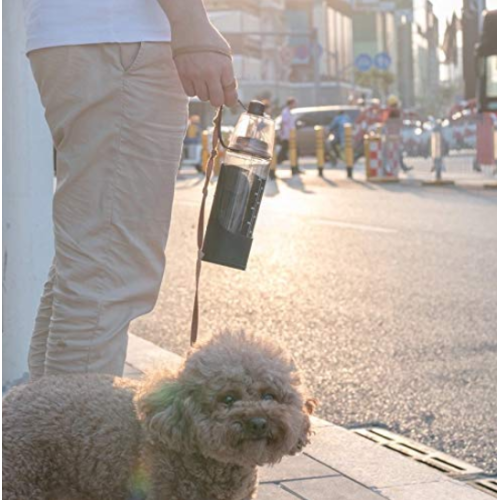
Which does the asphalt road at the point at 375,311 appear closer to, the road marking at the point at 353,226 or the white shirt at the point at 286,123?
the road marking at the point at 353,226

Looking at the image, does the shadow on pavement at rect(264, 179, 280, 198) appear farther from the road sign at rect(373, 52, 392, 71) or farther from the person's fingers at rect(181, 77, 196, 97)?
the road sign at rect(373, 52, 392, 71)

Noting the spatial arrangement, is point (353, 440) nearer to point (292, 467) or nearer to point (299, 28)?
point (292, 467)

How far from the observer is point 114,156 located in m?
3.28

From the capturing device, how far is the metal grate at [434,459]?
4.12 m

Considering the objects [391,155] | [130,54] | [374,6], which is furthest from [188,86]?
[374,6]

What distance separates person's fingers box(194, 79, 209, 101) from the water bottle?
0.25 metres

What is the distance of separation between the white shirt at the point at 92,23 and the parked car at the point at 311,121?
3528cm

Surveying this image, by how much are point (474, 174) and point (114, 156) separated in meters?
23.1

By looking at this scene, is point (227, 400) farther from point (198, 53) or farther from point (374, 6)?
point (374, 6)

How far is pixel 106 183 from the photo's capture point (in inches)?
129

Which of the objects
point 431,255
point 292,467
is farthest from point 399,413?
point 431,255

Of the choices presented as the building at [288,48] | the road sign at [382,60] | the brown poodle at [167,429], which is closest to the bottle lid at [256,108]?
the brown poodle at [167,429]

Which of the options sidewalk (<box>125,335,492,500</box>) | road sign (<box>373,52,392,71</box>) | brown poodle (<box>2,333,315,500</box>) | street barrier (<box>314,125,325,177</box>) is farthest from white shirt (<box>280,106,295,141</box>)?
road sign (<box>373,52,392,71</box>)

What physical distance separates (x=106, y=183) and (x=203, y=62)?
41 cm
